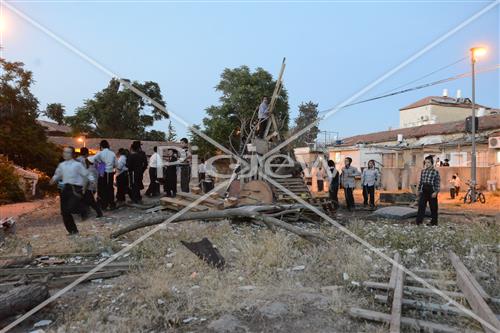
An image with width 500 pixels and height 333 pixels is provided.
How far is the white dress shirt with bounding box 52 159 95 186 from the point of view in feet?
23.7

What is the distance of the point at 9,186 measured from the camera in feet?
46.2

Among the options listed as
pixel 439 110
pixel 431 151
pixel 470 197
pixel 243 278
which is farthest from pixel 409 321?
pixel 439 110

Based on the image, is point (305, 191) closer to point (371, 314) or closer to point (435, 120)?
point (371, 314)

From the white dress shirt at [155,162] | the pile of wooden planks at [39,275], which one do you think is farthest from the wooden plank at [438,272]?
the white dress shirt at [155,162]

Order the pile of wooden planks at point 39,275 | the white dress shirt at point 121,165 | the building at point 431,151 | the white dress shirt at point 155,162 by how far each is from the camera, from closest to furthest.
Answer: the pile of wooden planks at point 39,275
the white dress shirt at point 121,165
the white dress shirt at point 155,162
the building at point 431,151

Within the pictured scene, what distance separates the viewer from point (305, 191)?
10.6 metres

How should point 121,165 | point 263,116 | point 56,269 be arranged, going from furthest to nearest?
point 263,116
point 121,165
point 56,269

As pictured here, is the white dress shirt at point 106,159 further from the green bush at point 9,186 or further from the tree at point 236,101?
the tree at point 236,101

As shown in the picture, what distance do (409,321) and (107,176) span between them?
8011mm

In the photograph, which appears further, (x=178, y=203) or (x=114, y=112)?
(x=114, y=112)

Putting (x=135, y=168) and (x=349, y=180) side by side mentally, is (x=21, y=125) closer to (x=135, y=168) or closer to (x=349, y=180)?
(x=135, y=168)

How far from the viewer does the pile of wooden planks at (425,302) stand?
140 inches

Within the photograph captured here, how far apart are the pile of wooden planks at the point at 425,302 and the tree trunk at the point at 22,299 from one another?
3.06m

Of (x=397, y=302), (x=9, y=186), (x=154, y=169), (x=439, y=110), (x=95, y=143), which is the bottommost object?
(x=397, y=302)
